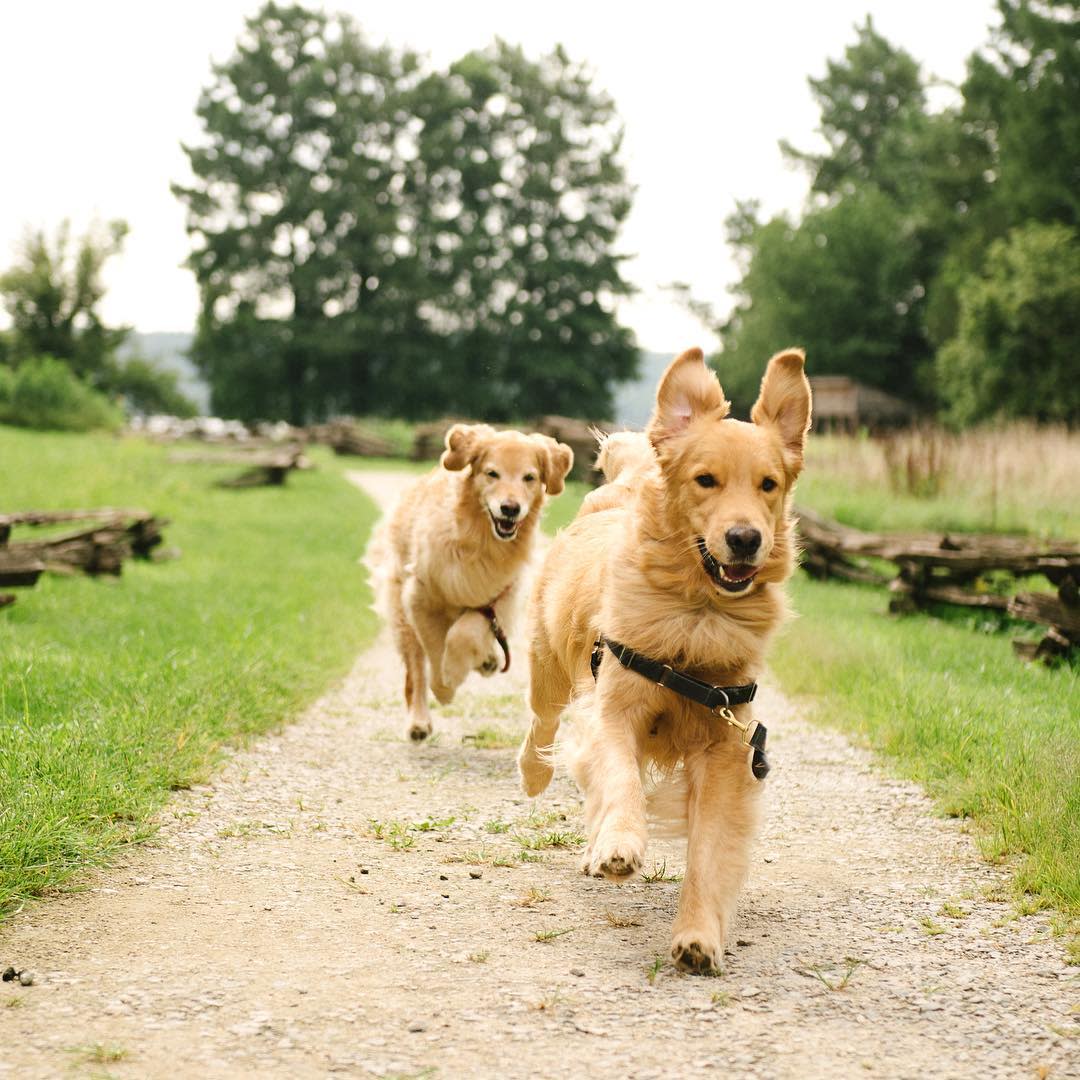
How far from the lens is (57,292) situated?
2099 inches

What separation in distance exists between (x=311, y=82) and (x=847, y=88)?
28.3m

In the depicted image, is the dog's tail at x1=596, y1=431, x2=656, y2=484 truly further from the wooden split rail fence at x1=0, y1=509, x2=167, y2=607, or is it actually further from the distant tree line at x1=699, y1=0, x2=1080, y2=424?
the distant tree line at x1=699, y1=0, x2=1080, y2=424

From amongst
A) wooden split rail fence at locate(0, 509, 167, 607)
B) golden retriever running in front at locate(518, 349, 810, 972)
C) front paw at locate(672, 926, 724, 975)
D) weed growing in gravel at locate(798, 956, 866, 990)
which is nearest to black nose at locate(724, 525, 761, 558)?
golden retriever running in front at locate(518, 349, 810, 972)

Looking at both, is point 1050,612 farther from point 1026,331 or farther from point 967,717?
point 1026,331

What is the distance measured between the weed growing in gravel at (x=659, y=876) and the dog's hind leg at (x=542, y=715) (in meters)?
0.79

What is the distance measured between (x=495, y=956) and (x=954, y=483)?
1504 centimetres

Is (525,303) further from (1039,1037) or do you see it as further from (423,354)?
(1039,1037)

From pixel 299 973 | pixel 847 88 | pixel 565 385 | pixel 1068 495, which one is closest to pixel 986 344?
pixel 1068 495

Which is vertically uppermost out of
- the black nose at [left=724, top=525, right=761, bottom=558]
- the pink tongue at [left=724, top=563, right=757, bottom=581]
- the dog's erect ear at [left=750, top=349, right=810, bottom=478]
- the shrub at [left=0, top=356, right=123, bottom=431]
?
the shrub at [left=0, top=356, right=123, bottom=431]

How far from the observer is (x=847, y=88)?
6134 centimetres

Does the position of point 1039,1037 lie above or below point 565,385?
below

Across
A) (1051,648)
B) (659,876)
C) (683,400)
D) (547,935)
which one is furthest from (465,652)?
(1051,648)

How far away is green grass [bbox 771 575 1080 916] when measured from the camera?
4547 mm

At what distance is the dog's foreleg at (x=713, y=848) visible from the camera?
3.42 m
